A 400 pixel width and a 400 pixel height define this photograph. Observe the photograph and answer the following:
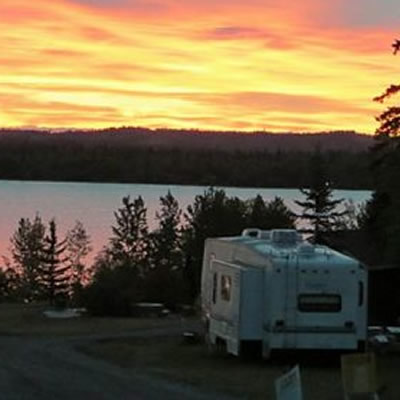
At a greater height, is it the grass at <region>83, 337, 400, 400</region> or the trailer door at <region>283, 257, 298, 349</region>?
the trailer door at <region>283, 257, 298, 349</region>

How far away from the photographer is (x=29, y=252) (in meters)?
76.1

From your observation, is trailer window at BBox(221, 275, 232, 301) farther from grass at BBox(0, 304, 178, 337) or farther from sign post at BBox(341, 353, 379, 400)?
sign post at BBox(341, 353, 379, 400)

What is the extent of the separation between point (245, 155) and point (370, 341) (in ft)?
256

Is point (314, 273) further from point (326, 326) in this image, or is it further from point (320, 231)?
point (320, 231)

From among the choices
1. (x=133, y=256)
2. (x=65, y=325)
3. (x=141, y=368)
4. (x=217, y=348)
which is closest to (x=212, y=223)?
(x=133, y=256)

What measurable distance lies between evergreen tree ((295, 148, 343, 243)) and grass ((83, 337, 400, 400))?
50.0 meters

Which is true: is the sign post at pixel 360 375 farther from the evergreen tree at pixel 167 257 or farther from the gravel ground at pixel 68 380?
the evergreen tree at pixel 167 257

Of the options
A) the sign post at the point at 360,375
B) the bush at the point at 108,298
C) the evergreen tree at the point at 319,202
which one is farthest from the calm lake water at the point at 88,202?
the sign post at the point at 360,375

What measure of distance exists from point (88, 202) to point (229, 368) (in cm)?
13645

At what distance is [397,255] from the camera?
22.2m

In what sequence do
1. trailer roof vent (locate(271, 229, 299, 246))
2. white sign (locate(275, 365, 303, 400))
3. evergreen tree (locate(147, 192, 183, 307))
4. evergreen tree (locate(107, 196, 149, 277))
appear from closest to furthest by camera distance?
white sign (locate(275, 365, 303, 400)) < trailer roof vent (locate(271, 229, 299, 246)) < evergreen tree (locate(147, 192, 183, 307)) < evergreen tree (locate(107, 196, 149, 277))

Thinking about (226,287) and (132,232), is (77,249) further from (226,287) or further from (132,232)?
(226,287)

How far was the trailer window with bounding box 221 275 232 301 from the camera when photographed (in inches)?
796

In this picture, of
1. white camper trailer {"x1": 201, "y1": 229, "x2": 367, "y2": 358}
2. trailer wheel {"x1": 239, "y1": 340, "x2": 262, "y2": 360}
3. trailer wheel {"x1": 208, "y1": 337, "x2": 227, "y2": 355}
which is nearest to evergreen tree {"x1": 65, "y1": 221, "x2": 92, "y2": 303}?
trailer wheel {"x1": 208, "y1": 337, "x2": 227, "y2": 355}
